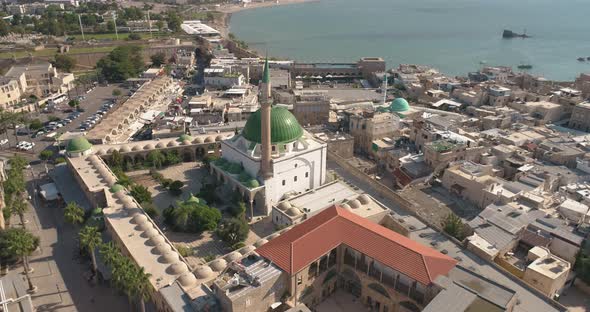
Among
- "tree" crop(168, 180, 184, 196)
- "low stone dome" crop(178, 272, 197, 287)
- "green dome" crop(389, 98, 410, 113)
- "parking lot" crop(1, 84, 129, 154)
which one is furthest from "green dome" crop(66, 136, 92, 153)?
"green dome" crop(389, 98, 410, 113)

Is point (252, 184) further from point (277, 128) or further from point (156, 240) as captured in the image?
point (156, 240)

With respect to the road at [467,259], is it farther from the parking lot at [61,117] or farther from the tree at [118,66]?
the tree at [118,66]

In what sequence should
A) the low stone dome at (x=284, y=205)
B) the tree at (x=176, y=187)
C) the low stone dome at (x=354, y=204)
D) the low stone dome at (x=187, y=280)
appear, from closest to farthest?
the low stone dome at (x=187, y=280) < the low stone dome at (x=354, y=204) < the low stone dome at (x=284, y=205) < the tree at (x=176, y=187)

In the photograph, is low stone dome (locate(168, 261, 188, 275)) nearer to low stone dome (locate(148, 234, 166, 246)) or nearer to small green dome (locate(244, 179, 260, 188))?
low stone dome (locate(148, 234, 166, 246))

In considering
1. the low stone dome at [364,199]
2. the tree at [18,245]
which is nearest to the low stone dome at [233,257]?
the low stone dome at [364,199]

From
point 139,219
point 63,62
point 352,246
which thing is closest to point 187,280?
point 139,219

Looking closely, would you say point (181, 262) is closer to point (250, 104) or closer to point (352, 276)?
point (352, 276)

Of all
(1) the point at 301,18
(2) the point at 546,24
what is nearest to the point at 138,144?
(1) the point at 301,18
